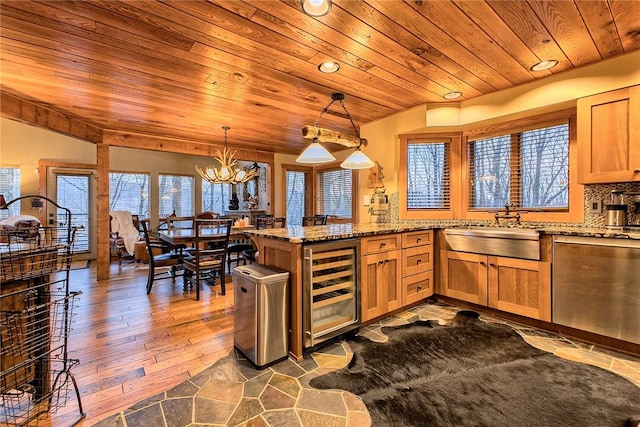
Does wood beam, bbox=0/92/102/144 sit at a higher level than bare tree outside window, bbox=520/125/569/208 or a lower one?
higher

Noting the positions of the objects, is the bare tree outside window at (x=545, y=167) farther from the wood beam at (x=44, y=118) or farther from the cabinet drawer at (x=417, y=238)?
the wood beam at (x=44, y=118)

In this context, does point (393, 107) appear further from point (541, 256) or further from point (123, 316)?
point (123, 316)

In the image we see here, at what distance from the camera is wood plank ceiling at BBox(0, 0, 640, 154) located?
1794mm

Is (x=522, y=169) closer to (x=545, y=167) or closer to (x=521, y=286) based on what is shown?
(x=545, y=167)

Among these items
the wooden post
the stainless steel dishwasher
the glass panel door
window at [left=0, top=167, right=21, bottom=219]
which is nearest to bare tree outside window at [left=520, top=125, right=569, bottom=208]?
the stainless steel dishwasher

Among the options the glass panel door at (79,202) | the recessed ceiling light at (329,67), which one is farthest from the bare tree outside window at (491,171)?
the glass panel door at (79,202)

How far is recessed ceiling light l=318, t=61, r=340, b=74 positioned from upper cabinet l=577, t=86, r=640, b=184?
221 centimetres

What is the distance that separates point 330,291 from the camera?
8.04 feet

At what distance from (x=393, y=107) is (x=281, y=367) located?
119 inches

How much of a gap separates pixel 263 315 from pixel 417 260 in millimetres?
1803

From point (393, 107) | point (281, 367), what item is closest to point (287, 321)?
point (281, 367)

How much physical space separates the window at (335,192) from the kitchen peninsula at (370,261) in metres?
2.27

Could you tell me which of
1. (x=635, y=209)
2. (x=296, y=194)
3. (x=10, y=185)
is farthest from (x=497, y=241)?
(x=10, y=185)

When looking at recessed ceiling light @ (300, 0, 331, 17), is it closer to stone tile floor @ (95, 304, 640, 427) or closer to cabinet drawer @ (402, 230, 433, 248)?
cabinet drawer @ (402, 230, 433, 248)
